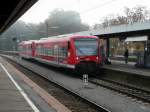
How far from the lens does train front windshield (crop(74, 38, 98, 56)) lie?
95.1 feet

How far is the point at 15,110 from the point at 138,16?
65056 millimetres

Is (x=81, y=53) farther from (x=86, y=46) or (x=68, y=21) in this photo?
(x=68, y=21)

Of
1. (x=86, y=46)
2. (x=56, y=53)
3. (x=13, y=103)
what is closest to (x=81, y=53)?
(x=86, y=46)

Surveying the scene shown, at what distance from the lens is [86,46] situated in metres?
29.2

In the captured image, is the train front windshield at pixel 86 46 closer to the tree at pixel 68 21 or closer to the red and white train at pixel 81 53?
the red and white train at pixel 81 53

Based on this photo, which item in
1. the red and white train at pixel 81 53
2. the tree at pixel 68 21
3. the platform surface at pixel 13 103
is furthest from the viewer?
the tree at pixel 68 21

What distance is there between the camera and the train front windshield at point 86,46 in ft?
95.1

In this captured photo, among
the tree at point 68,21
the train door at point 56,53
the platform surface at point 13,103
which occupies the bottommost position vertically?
the platform surface at point 13,103

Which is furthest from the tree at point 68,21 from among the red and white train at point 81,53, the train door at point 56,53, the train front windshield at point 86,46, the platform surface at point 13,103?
the platform surface at point 13,103

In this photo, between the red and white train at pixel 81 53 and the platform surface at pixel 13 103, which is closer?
the platform surface at pixel 13 103

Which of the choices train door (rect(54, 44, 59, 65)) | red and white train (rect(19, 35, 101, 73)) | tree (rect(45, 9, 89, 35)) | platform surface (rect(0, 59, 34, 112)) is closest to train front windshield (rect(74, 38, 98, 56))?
red and white train (rect(19, 35, 101, 73))

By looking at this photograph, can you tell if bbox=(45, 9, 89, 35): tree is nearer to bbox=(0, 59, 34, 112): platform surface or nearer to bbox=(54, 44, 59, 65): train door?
bbox=(54, 44, 59, 65): train door

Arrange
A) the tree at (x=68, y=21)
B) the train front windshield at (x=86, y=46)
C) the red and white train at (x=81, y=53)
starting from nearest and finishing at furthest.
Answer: the red and white train at (x=81, y=53) < the train front windshield at (x=86, y=46) < the tree at (x=68, y=21)

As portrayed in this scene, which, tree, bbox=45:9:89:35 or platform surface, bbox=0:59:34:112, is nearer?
platform surface, bbox=0:59:34:112
